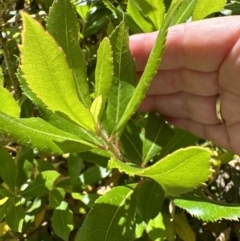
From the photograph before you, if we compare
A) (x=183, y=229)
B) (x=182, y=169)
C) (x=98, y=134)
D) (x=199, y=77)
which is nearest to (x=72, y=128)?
(x=98, y=134)

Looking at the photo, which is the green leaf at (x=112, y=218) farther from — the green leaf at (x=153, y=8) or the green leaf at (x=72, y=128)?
the green leaf at (x=153, y=8)

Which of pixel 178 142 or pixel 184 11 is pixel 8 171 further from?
pixel 184 11

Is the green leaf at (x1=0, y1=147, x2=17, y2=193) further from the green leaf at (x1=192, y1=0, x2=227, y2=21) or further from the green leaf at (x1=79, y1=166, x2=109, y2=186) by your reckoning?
the green leaf at (x1=192, y1=0, x2=227, y2=21)

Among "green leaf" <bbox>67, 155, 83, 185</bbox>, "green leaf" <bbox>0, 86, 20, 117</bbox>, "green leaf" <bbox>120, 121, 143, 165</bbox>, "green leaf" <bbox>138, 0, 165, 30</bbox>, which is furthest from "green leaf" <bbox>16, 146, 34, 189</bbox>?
"green leaf" <bbox>138, 0, 165, 30</bbox>

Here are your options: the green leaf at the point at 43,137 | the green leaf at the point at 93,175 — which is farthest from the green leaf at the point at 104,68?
the green leaf at the point at 93,175

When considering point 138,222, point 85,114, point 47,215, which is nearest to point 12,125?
point 85,114

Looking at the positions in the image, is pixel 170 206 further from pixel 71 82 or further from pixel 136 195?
pixel 71 82

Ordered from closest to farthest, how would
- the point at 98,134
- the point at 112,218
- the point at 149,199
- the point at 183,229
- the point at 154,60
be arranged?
the point at 154,60 < the point at 98,134 < the point at 112,218 < the point at 149,199 < the point at 183,229
